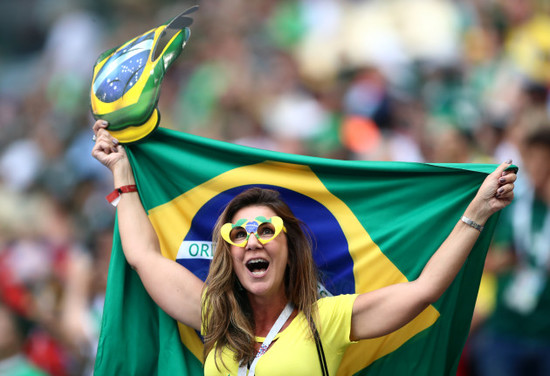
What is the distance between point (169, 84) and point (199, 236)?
23.2 ft

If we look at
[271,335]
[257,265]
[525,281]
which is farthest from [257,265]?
[525,281]

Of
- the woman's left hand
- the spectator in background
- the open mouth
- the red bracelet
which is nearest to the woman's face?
the open mouth

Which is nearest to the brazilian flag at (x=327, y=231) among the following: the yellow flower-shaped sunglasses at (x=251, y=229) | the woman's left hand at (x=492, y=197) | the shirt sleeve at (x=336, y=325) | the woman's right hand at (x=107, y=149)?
the woman's right hand at (x=107, y=149)

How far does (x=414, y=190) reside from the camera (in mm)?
3842

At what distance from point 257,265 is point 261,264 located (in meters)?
0.03

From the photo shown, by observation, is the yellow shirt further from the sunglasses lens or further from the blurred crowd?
the blurred crowd

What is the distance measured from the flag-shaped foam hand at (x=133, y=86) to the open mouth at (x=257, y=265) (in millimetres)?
888

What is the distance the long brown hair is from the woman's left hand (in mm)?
735

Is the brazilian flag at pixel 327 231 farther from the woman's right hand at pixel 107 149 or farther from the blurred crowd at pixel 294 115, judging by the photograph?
the blurred crowd at pixel 294 115

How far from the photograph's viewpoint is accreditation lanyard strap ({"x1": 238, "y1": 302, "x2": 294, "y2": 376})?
3303 millimetres

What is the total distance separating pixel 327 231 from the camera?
392cm

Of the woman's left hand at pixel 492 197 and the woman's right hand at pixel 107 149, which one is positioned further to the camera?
the woman's right hand at pixel 107 149

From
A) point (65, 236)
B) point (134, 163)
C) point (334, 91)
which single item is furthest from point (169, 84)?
point (134, 163)

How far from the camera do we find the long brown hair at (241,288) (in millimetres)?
3416
